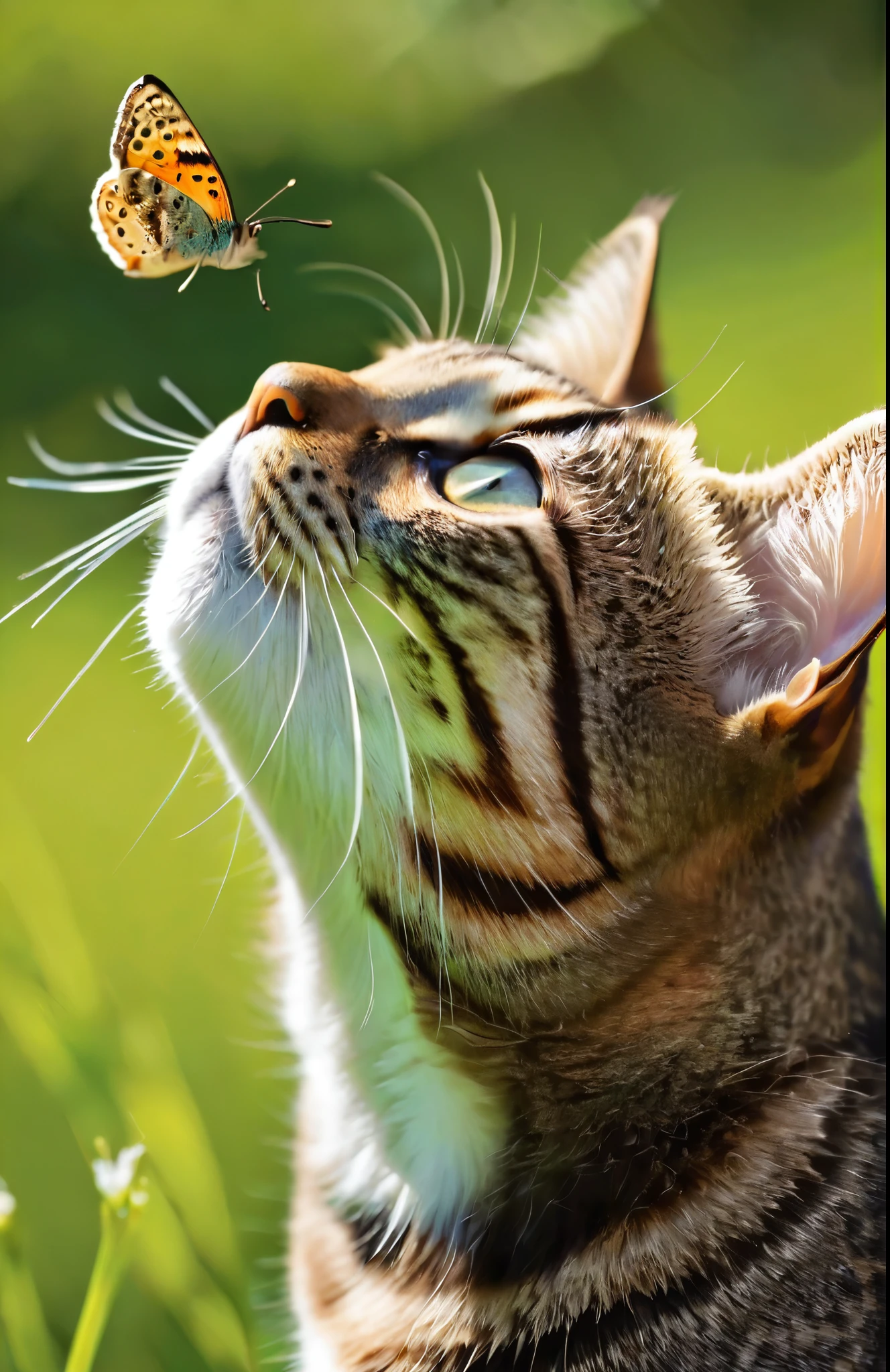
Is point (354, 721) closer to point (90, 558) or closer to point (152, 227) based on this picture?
point (90, 558)

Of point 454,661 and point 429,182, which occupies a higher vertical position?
point 429,182

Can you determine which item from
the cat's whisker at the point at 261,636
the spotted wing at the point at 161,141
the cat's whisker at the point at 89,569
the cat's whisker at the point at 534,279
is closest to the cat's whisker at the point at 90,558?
the cat's whisker at the point at 89,569

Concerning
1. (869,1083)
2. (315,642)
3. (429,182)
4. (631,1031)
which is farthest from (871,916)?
(429,182)

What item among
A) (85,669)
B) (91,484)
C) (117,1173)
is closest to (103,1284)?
(117,1173)

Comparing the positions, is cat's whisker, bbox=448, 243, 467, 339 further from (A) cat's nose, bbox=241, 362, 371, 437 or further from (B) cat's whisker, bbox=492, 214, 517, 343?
(A) cat's nose, bbox=241, 362, 371, 437

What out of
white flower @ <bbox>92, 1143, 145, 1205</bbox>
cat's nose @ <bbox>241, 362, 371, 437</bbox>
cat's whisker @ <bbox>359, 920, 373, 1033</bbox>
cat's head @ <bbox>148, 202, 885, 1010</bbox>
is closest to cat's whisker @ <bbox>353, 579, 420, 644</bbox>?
cat's head @ <bbox>148, 202, 885, 1010</bbox>

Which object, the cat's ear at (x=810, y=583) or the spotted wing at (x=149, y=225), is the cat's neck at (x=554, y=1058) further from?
the spotted wing at (x=149, y=225)

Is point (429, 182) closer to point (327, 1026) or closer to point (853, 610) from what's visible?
point (853, 610)
